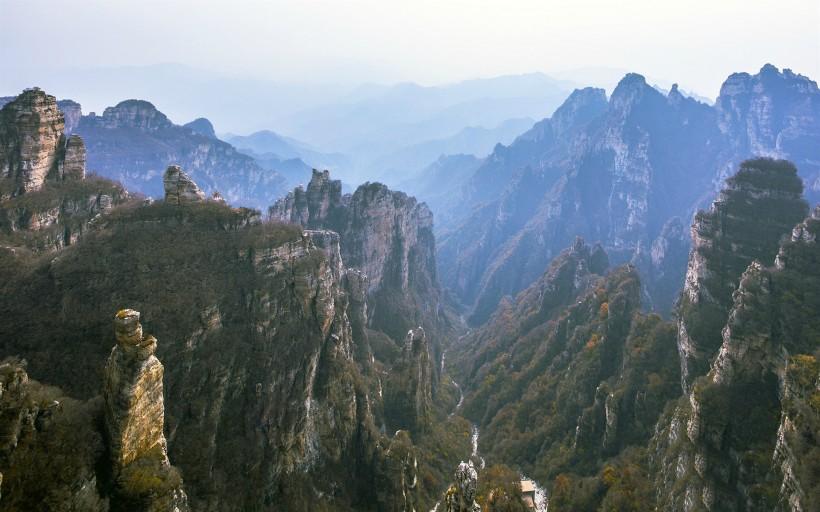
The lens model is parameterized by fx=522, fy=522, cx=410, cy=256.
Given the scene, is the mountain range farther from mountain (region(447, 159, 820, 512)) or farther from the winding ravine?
the winding ravine

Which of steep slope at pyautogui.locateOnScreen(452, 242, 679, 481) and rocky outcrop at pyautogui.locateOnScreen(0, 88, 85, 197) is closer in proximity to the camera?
rocky outcrop at pyautogui.locateOnScreen(0, 88, 85, 197)

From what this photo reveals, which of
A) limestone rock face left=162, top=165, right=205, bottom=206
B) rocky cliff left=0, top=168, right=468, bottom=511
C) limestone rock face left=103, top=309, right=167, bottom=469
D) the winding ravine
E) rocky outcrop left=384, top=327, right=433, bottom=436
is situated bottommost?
the winding ravine

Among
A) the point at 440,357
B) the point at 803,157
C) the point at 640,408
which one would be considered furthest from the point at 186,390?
the point at 803,157

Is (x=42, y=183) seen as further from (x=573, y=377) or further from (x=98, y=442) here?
(x=573, y=377)

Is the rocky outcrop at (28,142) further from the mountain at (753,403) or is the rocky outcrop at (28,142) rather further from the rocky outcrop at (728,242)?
the rocky outcrop at (728,242)

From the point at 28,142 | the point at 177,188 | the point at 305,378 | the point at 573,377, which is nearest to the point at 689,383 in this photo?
the point at 573,377

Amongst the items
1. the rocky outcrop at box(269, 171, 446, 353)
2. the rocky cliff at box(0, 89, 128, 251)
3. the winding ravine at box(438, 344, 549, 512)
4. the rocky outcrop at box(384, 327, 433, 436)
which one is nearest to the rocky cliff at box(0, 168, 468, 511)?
the rocky cliff at box(0, 89, 128, 251)

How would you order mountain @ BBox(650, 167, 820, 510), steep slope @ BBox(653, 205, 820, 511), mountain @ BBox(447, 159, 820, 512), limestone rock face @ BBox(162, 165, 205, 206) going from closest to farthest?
mountain @ BBox(650, 167, 820, 510), steep slope @ BBox(653, 205, 820, 511), mountain @ BBox(447, 159, 820, 512), limestone rock face @ BBox(162, 165, 205, 206)

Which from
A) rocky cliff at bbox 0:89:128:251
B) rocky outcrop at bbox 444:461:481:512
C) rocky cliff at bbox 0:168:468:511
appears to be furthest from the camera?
rocky cliff at bbox 0:89:128:251

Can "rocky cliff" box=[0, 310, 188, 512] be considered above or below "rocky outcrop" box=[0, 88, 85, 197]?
below
